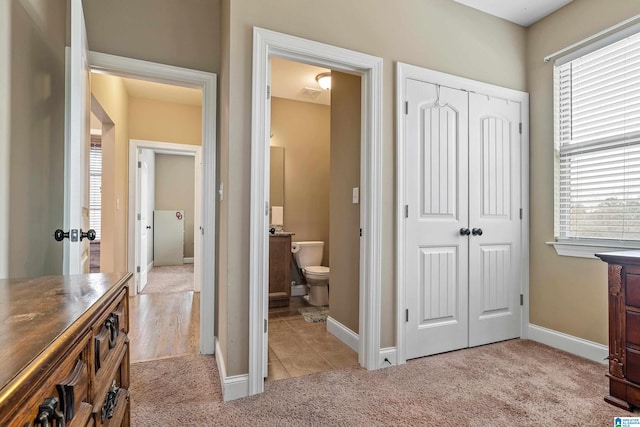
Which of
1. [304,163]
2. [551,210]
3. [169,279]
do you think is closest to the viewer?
[551,210]

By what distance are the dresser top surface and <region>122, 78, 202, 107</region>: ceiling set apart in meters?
3.36

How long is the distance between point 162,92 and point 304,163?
6.41 ft

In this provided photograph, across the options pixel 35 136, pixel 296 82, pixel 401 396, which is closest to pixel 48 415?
pixel 35 136

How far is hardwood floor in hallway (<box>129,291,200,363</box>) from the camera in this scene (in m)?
2.54

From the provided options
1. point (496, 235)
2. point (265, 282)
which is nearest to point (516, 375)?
point (496, 235)

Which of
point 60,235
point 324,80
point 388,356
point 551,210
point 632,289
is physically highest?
point 324,80

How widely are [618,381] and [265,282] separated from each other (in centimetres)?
203

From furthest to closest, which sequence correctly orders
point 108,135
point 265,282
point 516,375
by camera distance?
1. point 108,135
2. point 516,375
3. point 265,282

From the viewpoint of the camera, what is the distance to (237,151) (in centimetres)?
194

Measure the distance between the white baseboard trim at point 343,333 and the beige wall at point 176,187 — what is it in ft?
17.3

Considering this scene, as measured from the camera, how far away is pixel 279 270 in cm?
377

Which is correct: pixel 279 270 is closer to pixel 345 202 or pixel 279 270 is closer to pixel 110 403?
pixel 345 202

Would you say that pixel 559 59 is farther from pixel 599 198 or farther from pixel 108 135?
pixel 108 135

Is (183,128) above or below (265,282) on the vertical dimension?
→ above
